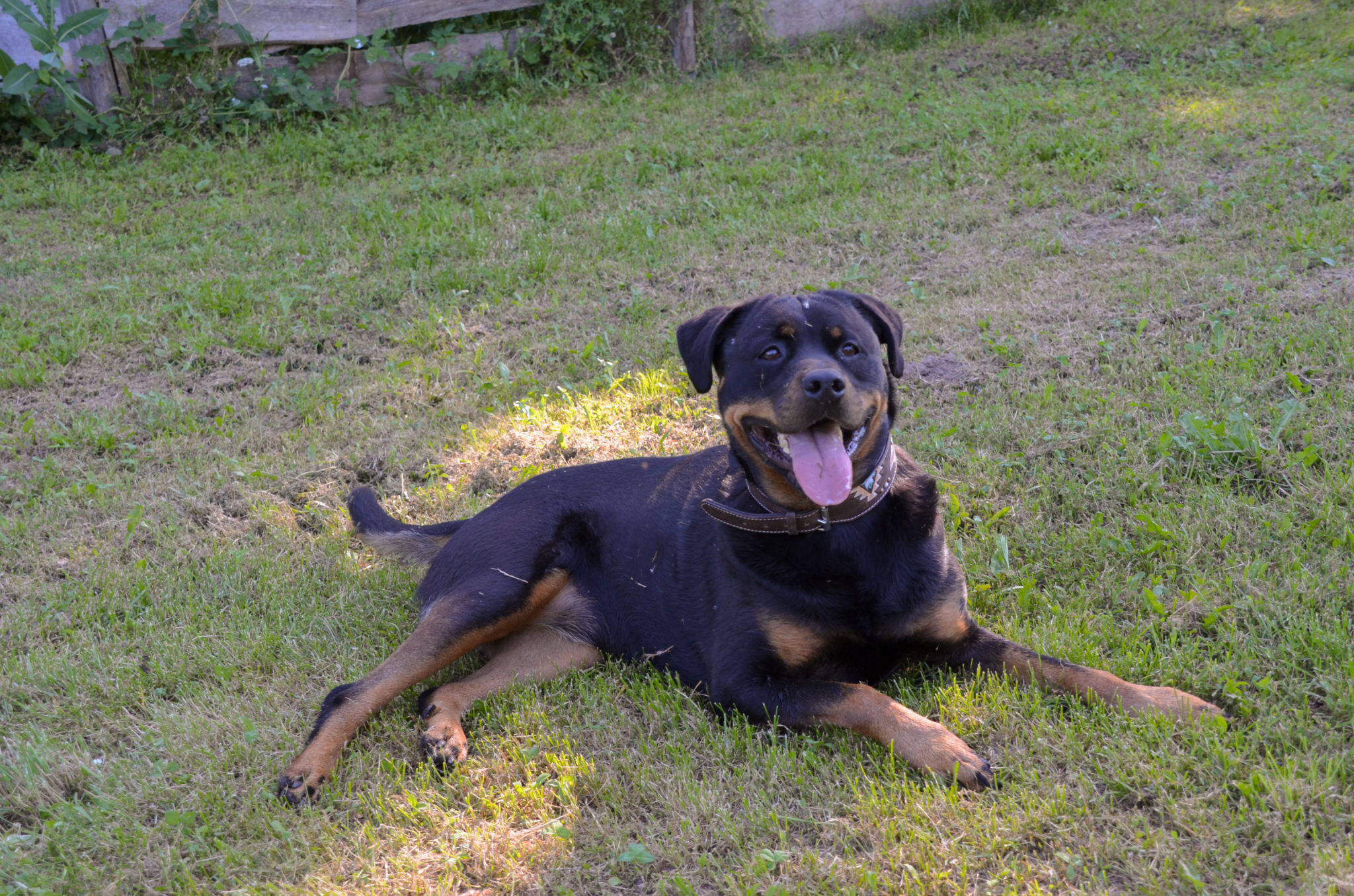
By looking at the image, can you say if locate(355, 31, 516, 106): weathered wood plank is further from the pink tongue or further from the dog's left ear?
the pink tongue

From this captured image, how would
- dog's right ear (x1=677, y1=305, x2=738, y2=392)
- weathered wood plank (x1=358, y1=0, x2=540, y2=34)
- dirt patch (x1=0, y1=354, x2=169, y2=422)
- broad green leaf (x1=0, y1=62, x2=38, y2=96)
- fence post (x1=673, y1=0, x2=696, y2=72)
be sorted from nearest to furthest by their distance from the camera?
dog's right ear (x1=677, y1=305, x2=738, y2=392) < dirt patch (x1=0, y1=354, x2=169, y2=422) < broad green leaf (x1=0, y1=62, x2=38, y2=96) < weathered wood plank (x1=358, y1=0, x2=540, y2=34) < fence post (x1=673, y1=0, x2=696, y2=72)

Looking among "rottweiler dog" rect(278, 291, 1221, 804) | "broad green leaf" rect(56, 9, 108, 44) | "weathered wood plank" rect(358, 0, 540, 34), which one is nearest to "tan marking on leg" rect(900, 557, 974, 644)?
"rottweiler dog" rect(278, 291, 1221, 804)

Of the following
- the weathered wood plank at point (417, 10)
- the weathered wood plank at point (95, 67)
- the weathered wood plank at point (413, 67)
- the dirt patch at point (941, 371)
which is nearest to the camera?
the dirt patch at point (941, 371)

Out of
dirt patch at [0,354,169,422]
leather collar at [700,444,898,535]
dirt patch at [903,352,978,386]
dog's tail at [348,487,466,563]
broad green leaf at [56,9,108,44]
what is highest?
broad green leaf at [56,9,108,44]

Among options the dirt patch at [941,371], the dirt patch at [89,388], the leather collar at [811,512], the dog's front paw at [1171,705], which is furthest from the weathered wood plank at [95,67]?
the dog's front paw at [1171,705]

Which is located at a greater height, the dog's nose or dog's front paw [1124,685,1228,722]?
the dog's nose

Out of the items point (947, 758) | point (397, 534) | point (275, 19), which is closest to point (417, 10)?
point (275, 19)

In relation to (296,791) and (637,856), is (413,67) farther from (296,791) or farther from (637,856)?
(637,856)

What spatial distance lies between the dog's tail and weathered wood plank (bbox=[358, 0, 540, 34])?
709 centimetres

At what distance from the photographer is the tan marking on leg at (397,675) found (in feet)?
10.9

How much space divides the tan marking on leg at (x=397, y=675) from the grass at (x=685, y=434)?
89 mm

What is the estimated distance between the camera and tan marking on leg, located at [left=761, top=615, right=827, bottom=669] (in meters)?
3.35

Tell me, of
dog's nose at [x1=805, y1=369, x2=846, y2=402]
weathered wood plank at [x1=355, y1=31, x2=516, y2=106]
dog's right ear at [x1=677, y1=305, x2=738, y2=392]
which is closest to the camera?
dog's nose at [x1=805, y1=369, x2=846, y2=402]

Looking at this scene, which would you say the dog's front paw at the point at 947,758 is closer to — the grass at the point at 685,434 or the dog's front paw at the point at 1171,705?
the grass at the point at 685,434
